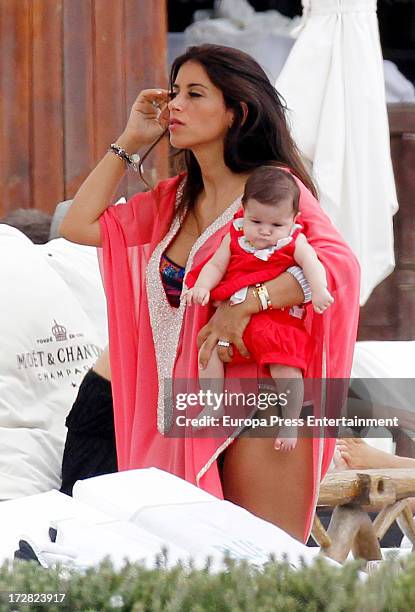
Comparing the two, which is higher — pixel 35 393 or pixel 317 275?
pixel 317 275

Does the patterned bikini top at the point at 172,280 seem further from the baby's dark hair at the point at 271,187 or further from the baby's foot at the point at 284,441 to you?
the baby's foot at the point at 284,441

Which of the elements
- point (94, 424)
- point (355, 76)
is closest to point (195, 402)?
point (94, 424)

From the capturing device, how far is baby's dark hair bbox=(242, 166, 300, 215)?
8.47 feet

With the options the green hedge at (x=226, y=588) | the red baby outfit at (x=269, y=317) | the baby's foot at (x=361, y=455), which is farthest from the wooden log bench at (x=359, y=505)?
the green hedge at (x=226, y=588)

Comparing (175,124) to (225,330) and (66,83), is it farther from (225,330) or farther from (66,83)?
(66,83)

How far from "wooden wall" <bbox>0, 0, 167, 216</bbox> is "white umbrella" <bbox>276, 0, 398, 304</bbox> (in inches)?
25.6

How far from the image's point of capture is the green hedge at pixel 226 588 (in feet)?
4.10

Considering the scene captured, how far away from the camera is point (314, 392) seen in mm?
2705

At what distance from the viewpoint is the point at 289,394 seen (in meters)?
2.63

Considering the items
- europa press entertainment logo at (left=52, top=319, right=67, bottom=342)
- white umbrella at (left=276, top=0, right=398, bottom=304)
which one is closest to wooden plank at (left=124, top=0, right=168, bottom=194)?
white umbrella at (left=276, top=0, right=398, bottom=304)

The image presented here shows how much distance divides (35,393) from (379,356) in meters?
1.25

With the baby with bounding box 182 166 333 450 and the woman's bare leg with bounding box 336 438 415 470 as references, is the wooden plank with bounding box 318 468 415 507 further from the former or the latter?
the baby with bounding box 182 166 333 450

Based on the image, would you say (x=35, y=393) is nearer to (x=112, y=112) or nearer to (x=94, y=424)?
(x=94, y=424)

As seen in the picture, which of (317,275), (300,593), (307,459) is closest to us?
(300,593)
